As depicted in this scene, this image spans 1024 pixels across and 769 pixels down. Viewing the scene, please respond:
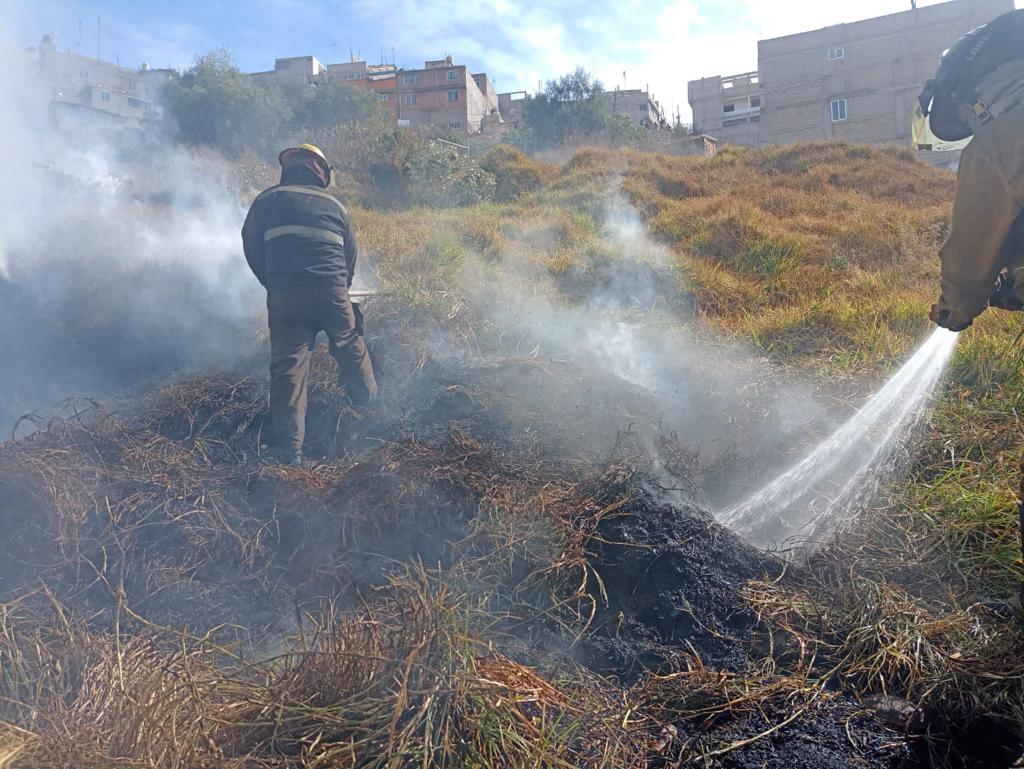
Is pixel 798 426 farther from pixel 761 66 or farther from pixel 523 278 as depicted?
pixel 761 66

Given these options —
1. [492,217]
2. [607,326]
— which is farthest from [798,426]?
[492,217]

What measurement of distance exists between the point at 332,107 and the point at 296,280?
2294 centimetres

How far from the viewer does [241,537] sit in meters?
3.58

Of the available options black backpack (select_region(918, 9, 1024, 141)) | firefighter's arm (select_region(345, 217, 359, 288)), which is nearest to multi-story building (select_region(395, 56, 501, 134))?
firefighter's arm (select_region(345, 217, 359, 288))

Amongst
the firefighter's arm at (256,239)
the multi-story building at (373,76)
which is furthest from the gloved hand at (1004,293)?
the multi-story building at (373,76)

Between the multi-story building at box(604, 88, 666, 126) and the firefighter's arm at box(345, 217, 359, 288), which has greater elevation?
the multi-story building at box(604, 88, 666, 126)

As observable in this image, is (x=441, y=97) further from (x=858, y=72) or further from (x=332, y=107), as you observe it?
(x=858, y=72)

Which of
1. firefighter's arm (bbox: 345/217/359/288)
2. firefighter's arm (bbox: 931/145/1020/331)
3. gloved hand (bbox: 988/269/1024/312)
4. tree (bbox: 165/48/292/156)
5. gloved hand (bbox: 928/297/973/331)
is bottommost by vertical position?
gloved hand (bbox: 928/297/973/331)

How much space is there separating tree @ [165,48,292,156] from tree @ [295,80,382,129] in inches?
77.6

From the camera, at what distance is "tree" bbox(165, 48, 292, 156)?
2217cm

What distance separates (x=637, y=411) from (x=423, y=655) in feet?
9.98

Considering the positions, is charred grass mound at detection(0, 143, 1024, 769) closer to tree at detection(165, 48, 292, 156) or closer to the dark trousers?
the dark trousers

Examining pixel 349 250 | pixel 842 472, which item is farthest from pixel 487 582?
pixel 349 250

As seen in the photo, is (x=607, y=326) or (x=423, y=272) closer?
(x=607, y=326)
